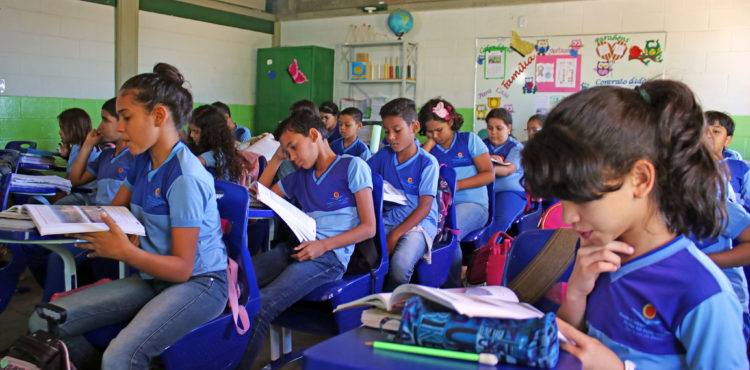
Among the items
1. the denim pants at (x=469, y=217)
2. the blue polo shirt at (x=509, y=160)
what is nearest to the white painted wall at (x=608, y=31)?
the blue polo shirt at (x=509, y=160)

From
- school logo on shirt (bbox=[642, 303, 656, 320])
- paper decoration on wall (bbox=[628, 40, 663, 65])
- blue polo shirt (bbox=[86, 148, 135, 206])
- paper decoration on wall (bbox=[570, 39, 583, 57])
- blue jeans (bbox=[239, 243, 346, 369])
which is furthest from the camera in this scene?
paper decoration on wall (bbox=[570, 39, 583, 57])

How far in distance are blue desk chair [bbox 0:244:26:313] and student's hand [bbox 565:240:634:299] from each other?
6.86 ft

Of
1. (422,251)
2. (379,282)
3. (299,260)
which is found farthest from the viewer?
(422,251)

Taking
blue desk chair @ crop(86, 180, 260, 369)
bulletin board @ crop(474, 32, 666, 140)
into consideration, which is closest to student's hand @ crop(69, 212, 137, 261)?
blue desk chair @ crop(86, 180, 260, 369)

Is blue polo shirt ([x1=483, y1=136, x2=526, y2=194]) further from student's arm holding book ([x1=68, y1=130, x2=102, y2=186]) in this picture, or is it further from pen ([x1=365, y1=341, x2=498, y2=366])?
pen ([x1=365, y1=341, x2=498, y2=366])

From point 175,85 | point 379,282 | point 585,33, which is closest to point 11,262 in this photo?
point 175,85

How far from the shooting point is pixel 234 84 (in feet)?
27.6

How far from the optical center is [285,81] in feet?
27.6

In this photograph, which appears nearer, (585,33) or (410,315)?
(410,315)

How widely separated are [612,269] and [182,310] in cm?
116

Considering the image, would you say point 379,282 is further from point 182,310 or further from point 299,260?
point 182,310

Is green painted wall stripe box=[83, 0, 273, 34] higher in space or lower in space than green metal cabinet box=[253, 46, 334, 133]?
higher

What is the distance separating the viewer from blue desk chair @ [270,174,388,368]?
2.21 metres

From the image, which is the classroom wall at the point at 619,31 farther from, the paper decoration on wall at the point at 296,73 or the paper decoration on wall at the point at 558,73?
the paper decoration on wall at the point at 296,73
